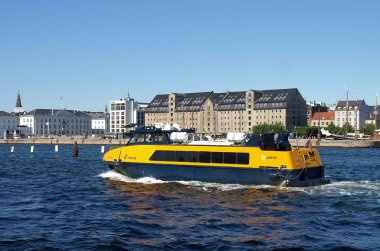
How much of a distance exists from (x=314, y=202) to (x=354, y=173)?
2199cm

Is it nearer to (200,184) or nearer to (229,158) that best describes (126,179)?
(200,184)

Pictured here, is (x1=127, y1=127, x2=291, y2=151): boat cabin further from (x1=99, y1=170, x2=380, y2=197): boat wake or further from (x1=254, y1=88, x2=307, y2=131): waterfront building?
(x1=254, y1=88, x2=307, y2=131): waterfront building

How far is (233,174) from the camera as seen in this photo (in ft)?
Result: 122

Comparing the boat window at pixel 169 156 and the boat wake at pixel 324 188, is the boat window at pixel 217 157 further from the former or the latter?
the boat window at pixel 169 156


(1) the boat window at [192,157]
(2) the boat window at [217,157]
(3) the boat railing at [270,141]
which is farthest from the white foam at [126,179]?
(3) the boat railing at [270,141]

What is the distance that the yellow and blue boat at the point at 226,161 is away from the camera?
3572cm

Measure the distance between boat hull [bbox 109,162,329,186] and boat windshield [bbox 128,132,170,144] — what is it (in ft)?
6.57

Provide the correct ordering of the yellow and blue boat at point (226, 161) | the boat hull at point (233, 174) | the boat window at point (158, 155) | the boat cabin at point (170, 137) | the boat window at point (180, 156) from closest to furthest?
the boat hull at point (233, 174), the yellow and blue boat at point (226, 161), the boat cabin at point (170, 137), the boat window at point (180, 156), the boat window at point (158, 155)

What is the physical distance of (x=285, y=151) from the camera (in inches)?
1401

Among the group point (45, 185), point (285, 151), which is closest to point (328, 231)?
point (285, 151)

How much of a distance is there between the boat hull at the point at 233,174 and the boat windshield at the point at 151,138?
6.57 ft

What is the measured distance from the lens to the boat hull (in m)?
35.6

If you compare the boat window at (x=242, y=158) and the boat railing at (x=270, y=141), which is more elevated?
the boat railing at (x=270, y=141)

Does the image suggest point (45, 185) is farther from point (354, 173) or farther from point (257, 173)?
point (354, 173)
